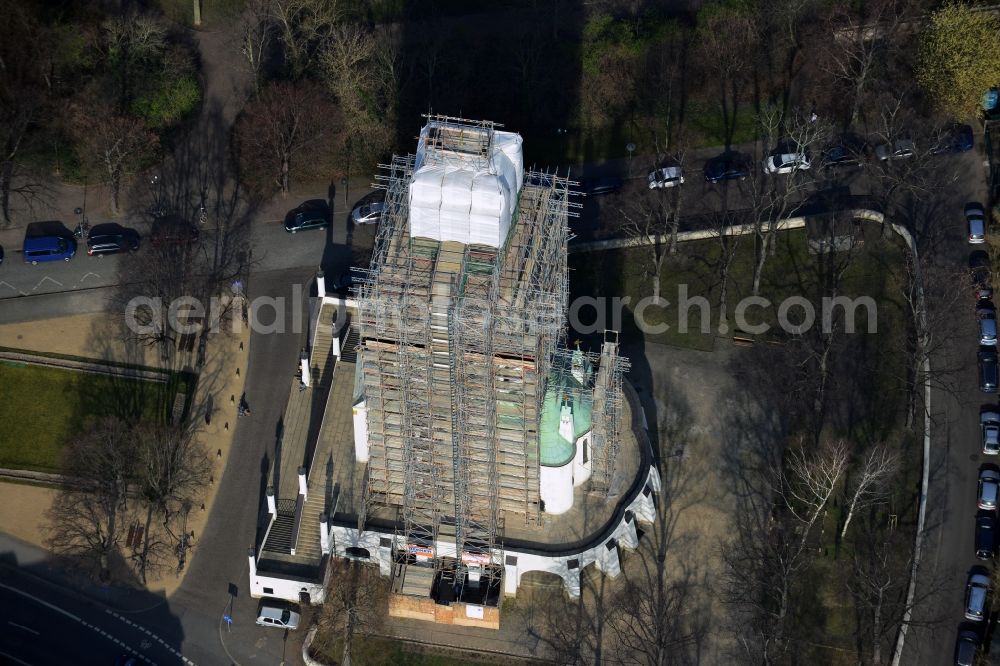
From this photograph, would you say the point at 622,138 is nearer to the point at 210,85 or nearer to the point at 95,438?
Result: the point at 210,85

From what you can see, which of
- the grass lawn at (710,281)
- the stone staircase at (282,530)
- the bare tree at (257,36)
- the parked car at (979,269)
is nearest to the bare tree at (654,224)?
the grass lawn at (710,281)

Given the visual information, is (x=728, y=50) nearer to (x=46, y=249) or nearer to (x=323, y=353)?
(x=323, y=353)

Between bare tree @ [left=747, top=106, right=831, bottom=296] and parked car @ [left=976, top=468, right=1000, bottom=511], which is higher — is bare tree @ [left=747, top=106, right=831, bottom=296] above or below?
above

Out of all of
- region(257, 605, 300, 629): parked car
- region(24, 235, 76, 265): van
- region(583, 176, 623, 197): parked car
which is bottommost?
region(257, 605, 300, 629): parked car

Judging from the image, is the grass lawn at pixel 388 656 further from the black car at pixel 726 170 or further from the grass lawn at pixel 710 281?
the black car at pixel 726 170

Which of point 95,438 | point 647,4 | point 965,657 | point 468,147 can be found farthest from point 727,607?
point 647,4

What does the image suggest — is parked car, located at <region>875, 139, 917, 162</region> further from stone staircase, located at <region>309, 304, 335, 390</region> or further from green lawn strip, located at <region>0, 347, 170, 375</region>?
green lawn strip, located at <region>0, 347, 170, 375</region>

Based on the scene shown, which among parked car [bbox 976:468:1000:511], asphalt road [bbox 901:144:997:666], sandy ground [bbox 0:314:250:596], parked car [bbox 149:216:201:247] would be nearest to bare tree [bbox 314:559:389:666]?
sandy ground [bbox 0:314:250:596]
